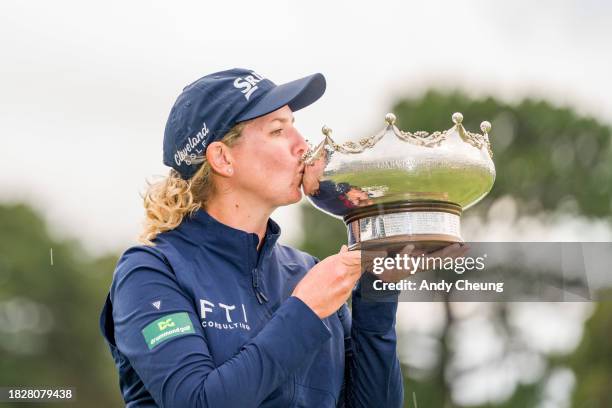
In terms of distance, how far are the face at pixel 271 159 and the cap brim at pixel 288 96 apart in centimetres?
4

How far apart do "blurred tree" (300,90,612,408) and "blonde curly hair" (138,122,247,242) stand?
1730 centimetres

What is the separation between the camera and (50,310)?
3366cm

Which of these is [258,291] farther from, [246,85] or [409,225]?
[246,85]

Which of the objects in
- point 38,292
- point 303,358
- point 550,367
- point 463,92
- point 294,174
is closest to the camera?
point 303,358

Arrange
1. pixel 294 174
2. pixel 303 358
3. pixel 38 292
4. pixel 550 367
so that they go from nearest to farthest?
pixel 303 358
pixel 294 174
pixel 550 367
pixel 38 292

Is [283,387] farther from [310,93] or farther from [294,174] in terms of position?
[310,93]

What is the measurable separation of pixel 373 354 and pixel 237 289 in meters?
0.45

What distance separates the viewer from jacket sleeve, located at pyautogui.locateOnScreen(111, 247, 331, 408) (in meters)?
2.86

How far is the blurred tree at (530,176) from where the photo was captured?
20806mm

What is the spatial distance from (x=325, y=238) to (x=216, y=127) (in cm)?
1820

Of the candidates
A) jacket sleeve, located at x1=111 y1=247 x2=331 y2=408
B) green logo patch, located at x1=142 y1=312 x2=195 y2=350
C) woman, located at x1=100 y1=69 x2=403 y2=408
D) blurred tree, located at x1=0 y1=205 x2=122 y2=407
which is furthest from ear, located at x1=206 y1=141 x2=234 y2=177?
blurred tree, located at x1=0 y1=205 x2=122 y2=407

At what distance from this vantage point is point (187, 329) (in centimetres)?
297

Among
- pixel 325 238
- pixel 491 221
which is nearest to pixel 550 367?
pixel 491 221

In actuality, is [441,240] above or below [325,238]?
above
